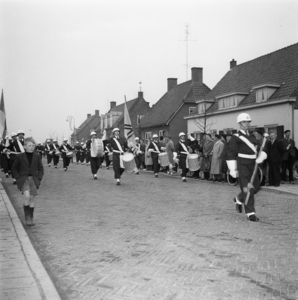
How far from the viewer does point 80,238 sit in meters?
6.66

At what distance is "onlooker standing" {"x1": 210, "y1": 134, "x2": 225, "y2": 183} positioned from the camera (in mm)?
15834

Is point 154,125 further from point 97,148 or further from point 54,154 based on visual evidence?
point 97,148

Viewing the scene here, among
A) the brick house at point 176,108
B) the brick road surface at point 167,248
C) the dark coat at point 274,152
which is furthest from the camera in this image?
the brick house at point 176,108

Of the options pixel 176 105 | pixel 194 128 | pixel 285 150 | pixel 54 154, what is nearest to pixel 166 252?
pixel 285 150

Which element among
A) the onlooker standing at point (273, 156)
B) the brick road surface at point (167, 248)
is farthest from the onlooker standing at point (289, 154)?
the brick road surface at point (167, 248)

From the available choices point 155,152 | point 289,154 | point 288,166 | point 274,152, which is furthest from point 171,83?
point 274,152

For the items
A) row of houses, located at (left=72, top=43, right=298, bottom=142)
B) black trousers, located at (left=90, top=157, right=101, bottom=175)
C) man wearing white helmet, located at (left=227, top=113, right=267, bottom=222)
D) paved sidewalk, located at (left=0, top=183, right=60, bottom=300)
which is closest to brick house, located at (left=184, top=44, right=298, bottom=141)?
row of houses, located at (left=72, top=43, right=298, bottom=142)

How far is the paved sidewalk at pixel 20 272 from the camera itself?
13.2 feet

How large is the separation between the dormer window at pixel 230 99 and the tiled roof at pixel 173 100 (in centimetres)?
935

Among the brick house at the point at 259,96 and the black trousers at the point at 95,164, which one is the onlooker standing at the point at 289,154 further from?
the black trousers at the point at 95,164

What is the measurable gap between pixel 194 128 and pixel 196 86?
7.86m

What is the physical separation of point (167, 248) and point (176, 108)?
35.1 metres

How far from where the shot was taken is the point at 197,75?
42.3m

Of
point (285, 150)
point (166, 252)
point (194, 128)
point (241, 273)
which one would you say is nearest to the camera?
point (241, 273)
